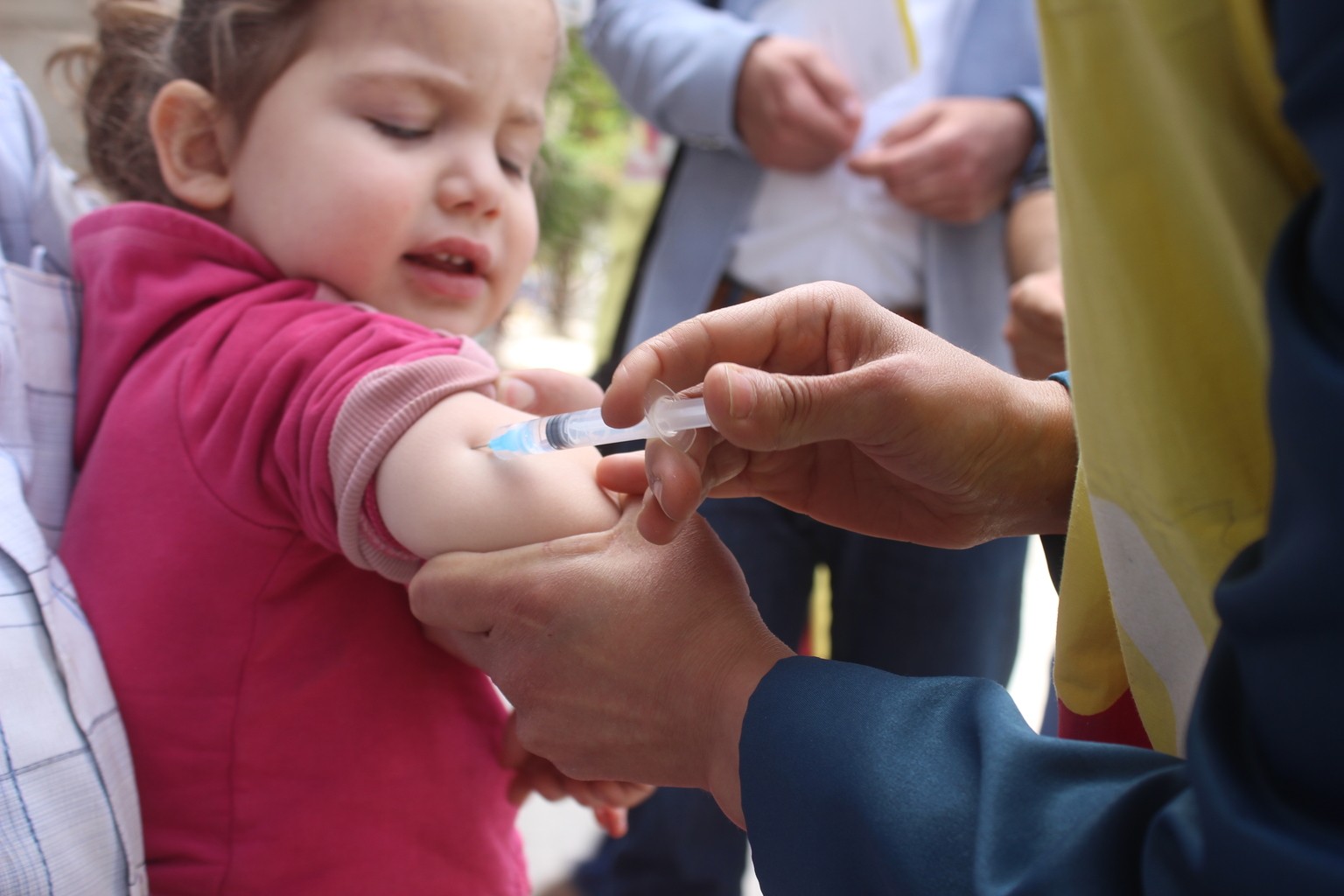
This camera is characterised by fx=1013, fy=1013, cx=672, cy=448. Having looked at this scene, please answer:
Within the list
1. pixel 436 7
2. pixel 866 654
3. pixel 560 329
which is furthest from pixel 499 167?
pixel 560 329

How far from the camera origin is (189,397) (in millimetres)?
756

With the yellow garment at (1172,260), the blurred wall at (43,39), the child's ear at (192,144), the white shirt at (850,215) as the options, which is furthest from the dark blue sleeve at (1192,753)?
the blurred wall at (43,39)

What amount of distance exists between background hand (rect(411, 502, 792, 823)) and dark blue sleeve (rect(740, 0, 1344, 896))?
96mm

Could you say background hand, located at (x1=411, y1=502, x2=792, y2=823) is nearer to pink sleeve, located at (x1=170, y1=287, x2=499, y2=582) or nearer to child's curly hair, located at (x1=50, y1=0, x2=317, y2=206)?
pink sleeve, located at (x1=170, y1=287, x2=499, y2=582)

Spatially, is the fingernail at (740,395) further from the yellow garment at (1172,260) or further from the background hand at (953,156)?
the background hand at (953,156)

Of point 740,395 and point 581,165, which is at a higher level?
point 740,395

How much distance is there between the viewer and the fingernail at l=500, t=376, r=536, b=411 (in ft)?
2.88

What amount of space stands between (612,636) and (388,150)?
44 cm

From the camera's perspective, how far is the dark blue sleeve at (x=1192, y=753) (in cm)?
35

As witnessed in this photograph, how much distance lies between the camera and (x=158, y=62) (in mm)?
964

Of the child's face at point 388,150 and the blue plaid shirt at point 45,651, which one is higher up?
the child's face at point 388,150

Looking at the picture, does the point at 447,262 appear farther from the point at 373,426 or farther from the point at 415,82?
the point at 373,426

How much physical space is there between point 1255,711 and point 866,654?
1.03 metres

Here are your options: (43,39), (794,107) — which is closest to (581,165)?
(43,39)
